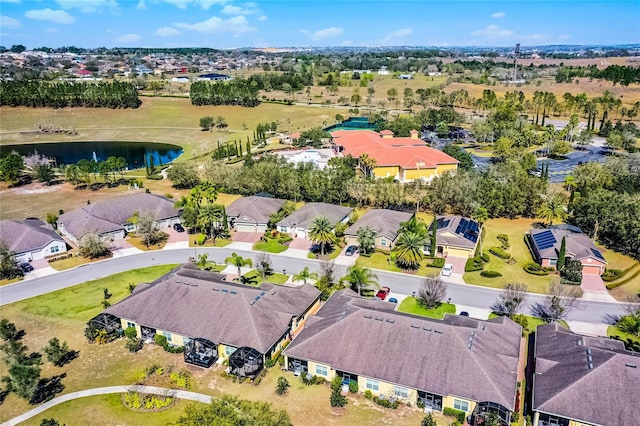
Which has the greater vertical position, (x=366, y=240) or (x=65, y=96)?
(x=65, y=96)

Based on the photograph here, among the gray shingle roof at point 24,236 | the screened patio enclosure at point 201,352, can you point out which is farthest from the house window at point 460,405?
the gray shingle roof at point 24,236

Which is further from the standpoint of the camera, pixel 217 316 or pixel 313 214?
pixel 313 214

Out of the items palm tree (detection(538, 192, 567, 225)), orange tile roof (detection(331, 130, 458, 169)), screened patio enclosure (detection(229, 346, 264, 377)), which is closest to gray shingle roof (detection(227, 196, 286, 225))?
orange tile roof (detection(331, 130, 458, 169))

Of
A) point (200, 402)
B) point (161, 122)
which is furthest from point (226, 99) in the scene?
point (200, 402)

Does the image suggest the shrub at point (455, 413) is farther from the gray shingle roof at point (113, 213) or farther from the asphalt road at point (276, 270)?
the gray shingle roof at point (113, 213)

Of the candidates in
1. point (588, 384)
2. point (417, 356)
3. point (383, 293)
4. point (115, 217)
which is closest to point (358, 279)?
point (383, 293)

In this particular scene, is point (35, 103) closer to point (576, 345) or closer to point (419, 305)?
point (419, 305)

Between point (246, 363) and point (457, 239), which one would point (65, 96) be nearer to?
point (457, 239)
